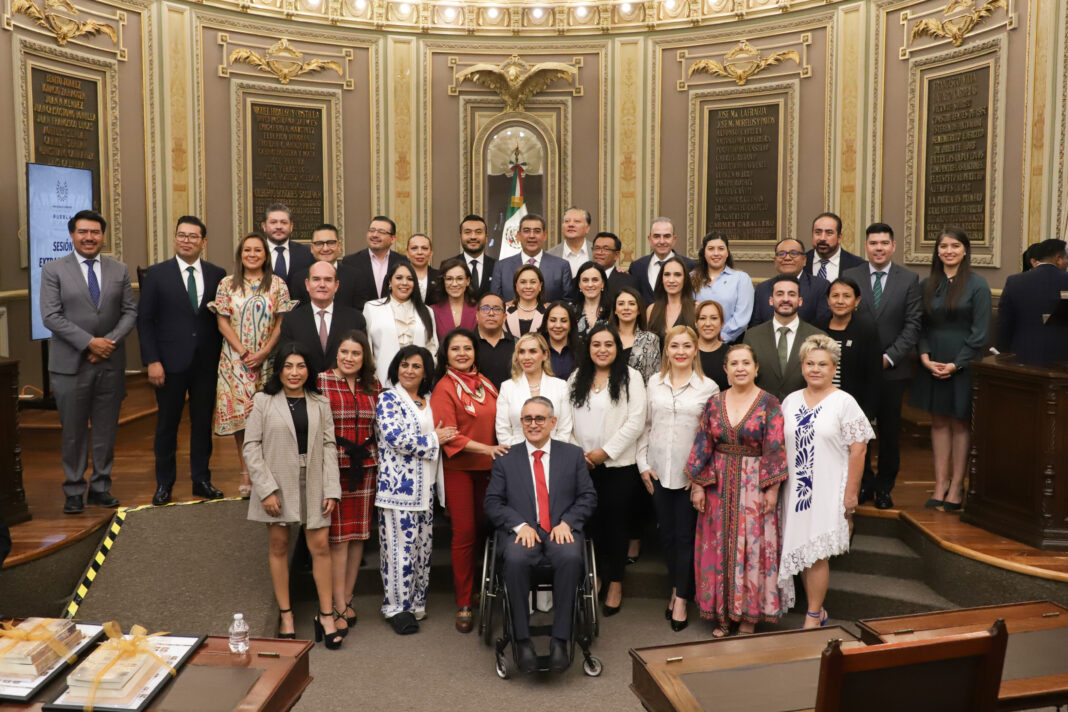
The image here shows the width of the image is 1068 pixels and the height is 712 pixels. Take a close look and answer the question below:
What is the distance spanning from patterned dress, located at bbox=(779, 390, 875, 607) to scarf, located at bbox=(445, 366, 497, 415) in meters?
1.48

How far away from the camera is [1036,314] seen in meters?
5.06

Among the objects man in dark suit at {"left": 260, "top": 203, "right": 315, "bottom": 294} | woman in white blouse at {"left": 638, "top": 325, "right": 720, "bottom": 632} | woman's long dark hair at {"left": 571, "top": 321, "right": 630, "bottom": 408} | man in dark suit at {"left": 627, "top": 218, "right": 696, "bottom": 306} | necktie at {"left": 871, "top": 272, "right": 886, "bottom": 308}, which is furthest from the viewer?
man in dark suit at {"left": 627, "top": 218, "right": 696, "bottom": 306}

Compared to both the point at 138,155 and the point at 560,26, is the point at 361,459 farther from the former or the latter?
the point at 560,26

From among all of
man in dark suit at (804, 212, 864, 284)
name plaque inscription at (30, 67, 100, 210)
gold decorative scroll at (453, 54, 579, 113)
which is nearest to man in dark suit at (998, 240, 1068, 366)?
man in dark suit at (804, 212, 864, 284)

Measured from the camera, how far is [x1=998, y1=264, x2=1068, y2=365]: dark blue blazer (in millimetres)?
4996

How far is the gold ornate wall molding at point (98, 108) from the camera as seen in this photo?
7238mm

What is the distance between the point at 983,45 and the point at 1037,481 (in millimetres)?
4029

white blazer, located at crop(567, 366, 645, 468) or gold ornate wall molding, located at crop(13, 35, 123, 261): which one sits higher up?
gold ornate wall molding, located at crop(13, 35, 123, 261)

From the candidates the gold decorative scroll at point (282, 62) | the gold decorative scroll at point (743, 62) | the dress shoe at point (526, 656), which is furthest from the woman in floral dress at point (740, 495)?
the gold decorative scroll at point (282, 62)

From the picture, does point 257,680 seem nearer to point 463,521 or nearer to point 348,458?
point 348,458

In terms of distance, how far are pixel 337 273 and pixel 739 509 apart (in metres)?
2.56

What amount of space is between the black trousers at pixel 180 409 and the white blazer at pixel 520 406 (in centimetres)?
178

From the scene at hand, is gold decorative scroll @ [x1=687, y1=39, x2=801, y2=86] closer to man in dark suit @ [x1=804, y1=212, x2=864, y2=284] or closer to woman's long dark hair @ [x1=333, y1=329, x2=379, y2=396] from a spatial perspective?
man in dark suit @ [x1=804, y1=212, x2=864, y2=284]

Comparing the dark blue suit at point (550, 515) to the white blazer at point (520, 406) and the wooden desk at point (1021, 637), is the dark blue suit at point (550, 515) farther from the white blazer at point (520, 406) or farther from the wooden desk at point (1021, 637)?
the wooden desk at point (1021, 637)
